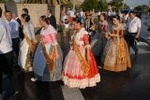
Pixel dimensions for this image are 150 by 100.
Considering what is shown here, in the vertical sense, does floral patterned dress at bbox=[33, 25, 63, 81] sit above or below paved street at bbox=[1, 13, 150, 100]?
above

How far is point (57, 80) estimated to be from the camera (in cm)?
888

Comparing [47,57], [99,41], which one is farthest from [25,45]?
[99,41]

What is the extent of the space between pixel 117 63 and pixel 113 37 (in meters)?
0.80

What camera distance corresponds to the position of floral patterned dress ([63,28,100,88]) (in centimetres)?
804

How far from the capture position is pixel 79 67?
805 centimetres

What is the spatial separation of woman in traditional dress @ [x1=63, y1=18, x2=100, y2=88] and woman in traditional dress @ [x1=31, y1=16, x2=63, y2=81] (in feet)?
1.79

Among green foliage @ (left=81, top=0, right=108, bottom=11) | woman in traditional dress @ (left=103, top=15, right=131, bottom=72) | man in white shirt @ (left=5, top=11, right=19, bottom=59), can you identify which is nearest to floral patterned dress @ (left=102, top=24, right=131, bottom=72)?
woman in traditional dress @ (left=103, top=15, right=131, bottom=72)

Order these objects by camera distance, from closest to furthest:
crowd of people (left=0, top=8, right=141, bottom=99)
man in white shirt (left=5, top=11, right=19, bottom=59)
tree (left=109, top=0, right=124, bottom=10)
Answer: crowd of people (left=0, top=8, right=141, bottom=99) < man in white shirt (left=5, top=11, right=19, bottom=59) < tree (left=109, top=0, right=124, bottom=10)

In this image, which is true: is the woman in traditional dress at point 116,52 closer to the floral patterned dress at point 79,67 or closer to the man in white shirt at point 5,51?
the floral patterned dress at point 79,67

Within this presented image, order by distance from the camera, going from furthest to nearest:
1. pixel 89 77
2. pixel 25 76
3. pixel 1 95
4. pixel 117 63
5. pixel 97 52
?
pixel 97 52 < pixel 117 63 < pixel 25 76 < pixel 89 77 < pixel 1 95

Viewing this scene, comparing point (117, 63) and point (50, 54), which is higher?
point (50, 54)

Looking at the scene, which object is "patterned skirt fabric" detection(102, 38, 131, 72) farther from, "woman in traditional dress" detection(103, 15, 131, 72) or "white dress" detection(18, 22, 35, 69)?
"white dress" detection(18, 22, 35, 69)

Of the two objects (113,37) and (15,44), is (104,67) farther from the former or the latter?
(15,44)

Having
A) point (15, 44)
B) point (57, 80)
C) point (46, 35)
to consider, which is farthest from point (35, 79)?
point (15, 44)
